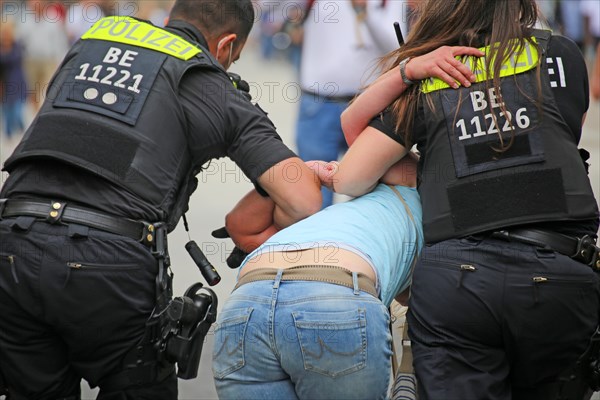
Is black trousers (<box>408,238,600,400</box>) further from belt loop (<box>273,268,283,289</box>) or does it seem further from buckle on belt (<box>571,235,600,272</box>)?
belt loop (<box>273,268,283,289</box>)

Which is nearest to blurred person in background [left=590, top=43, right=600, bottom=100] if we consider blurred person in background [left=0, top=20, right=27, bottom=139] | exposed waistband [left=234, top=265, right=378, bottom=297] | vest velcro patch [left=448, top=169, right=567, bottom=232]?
blurred person in background [left=0, top=20, right=27, bottom=139]

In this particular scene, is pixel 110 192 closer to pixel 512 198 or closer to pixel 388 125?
pixel 388 125

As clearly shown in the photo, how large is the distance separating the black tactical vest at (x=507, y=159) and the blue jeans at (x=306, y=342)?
390mm

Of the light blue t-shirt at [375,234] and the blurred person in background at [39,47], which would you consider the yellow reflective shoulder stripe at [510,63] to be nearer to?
the light blue t-shirt at [375,234]

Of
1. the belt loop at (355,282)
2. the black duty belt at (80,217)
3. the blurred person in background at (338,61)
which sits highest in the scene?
the blurred person in background at (338,61)

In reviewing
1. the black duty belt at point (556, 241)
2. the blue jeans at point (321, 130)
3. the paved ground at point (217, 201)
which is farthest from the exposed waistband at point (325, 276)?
the blue jeans at point (321, 130)

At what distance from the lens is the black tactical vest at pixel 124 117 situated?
3090 mm

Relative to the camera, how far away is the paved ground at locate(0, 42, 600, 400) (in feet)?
16.7

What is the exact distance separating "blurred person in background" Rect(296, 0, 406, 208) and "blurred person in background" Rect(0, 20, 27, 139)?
6.74 m

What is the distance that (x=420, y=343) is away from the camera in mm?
2734

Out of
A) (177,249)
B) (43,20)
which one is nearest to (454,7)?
(177,249)

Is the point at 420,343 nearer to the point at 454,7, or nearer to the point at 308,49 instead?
the point at 454,7

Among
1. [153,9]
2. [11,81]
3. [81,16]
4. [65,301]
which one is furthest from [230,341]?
[153,9]

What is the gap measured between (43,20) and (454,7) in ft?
35.3
